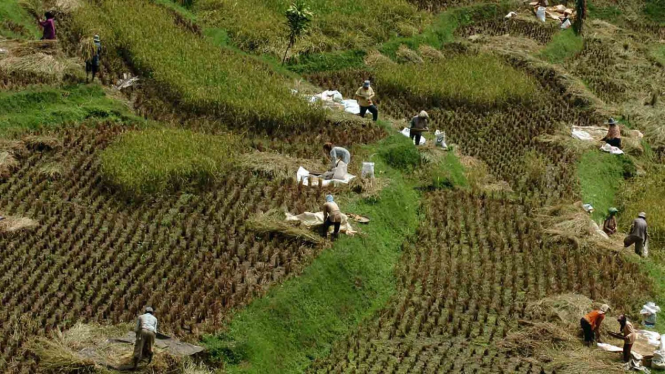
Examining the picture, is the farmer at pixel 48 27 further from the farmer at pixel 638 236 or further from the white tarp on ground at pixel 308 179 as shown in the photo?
the farmer at pixel 638 236

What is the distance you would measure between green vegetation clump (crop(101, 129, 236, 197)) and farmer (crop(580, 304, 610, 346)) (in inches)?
281

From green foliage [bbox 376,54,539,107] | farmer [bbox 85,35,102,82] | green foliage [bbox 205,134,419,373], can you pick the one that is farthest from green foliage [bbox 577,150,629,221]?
farmer [bbox 85,35,102,82]

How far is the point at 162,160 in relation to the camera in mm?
19922

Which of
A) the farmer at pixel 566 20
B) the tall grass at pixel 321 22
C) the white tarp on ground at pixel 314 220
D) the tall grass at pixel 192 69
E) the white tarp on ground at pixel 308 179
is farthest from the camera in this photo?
the farmer at pixel 566 20

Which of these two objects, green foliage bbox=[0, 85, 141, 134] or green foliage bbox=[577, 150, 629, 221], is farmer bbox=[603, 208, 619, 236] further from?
green foliage bbox=[0, 85, 141, 134]

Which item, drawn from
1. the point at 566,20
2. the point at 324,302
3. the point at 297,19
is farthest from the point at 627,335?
the point at 566,20

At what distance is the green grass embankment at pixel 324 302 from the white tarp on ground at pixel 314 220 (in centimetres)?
21

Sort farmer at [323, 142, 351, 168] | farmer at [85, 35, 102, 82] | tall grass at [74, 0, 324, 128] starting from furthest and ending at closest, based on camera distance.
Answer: tall grass at [74, 0, 324, 128], farmer at [85, 35, 102, 82], farmer at [323, 142, 351, 168]

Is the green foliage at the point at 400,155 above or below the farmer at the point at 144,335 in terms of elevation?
above

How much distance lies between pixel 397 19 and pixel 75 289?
15895 millimetres

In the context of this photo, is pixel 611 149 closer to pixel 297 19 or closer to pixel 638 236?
pixel 638 236

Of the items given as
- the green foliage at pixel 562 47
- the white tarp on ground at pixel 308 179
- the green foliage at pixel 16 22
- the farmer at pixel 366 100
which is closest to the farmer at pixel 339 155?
the white tarp on ground at pixel 308 179

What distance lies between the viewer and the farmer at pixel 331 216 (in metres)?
17.9

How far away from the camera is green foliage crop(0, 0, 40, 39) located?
24889 millimetres
